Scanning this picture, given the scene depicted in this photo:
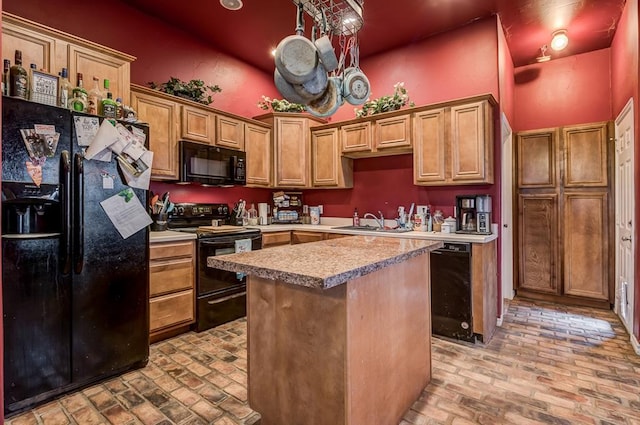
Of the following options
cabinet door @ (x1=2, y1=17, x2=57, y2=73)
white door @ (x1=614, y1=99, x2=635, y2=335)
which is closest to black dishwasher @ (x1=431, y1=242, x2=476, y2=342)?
white door @ (x1=614, y1=99, x2=635, y2=335)

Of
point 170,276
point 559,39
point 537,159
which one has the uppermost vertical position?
point 559,39

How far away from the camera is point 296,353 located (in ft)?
5.16

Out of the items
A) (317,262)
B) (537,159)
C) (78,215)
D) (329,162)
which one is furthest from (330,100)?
(537,159)

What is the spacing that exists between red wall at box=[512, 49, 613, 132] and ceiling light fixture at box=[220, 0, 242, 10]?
11.2ft

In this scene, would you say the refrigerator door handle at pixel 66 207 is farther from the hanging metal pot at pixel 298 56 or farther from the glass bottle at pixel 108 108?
the hanging metal pot at pixel 298 56

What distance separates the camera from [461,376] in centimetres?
233

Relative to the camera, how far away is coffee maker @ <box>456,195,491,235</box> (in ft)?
10.3

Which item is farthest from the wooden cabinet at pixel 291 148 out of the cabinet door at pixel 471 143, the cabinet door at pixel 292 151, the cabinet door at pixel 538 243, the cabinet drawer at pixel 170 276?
the cabinet door at pixel 538 243

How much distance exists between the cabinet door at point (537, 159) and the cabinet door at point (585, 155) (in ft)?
0.38

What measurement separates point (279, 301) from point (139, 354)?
147 centimetres

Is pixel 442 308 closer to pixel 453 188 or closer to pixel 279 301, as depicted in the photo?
pixel 453 188

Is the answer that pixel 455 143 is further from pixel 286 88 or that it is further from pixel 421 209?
pixel 286 88

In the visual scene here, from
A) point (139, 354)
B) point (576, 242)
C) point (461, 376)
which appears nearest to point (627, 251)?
point (576, 242)

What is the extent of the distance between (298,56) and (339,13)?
396 millimetres
